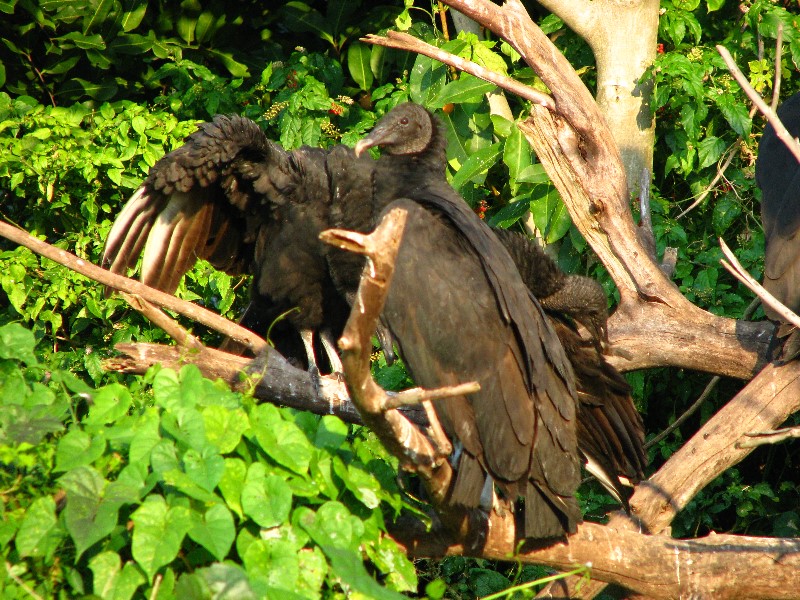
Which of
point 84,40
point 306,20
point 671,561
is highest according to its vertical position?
point 306,20

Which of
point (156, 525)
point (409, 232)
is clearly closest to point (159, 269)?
point (409, 232)

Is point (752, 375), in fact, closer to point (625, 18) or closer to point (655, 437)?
point (655, 437)

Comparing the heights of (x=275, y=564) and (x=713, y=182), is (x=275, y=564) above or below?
below

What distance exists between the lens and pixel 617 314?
131 inches

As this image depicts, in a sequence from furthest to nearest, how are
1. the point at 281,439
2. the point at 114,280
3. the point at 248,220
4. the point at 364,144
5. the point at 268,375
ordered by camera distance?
the point at 248,220, the point at 364,144, the point at 268,375, the point at 114,280, the point at 281,439

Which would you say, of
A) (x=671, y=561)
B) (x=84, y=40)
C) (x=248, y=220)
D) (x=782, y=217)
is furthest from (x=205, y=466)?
(x=84, y=40)

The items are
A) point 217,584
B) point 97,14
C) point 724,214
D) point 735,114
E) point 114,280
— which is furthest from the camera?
point 97,14

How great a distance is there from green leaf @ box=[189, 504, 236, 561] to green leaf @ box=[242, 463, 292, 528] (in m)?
0.07

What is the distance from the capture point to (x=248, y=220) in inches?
141

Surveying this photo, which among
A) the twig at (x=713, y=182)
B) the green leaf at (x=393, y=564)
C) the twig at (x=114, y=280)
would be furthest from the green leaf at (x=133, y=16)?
the green leaf at (x=393, y=564)

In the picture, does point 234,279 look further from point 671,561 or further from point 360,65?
point 671,561

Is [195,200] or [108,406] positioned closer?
[108,406]

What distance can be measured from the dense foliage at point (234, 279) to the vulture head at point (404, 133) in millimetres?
789

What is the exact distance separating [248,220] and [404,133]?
30.3 inches
